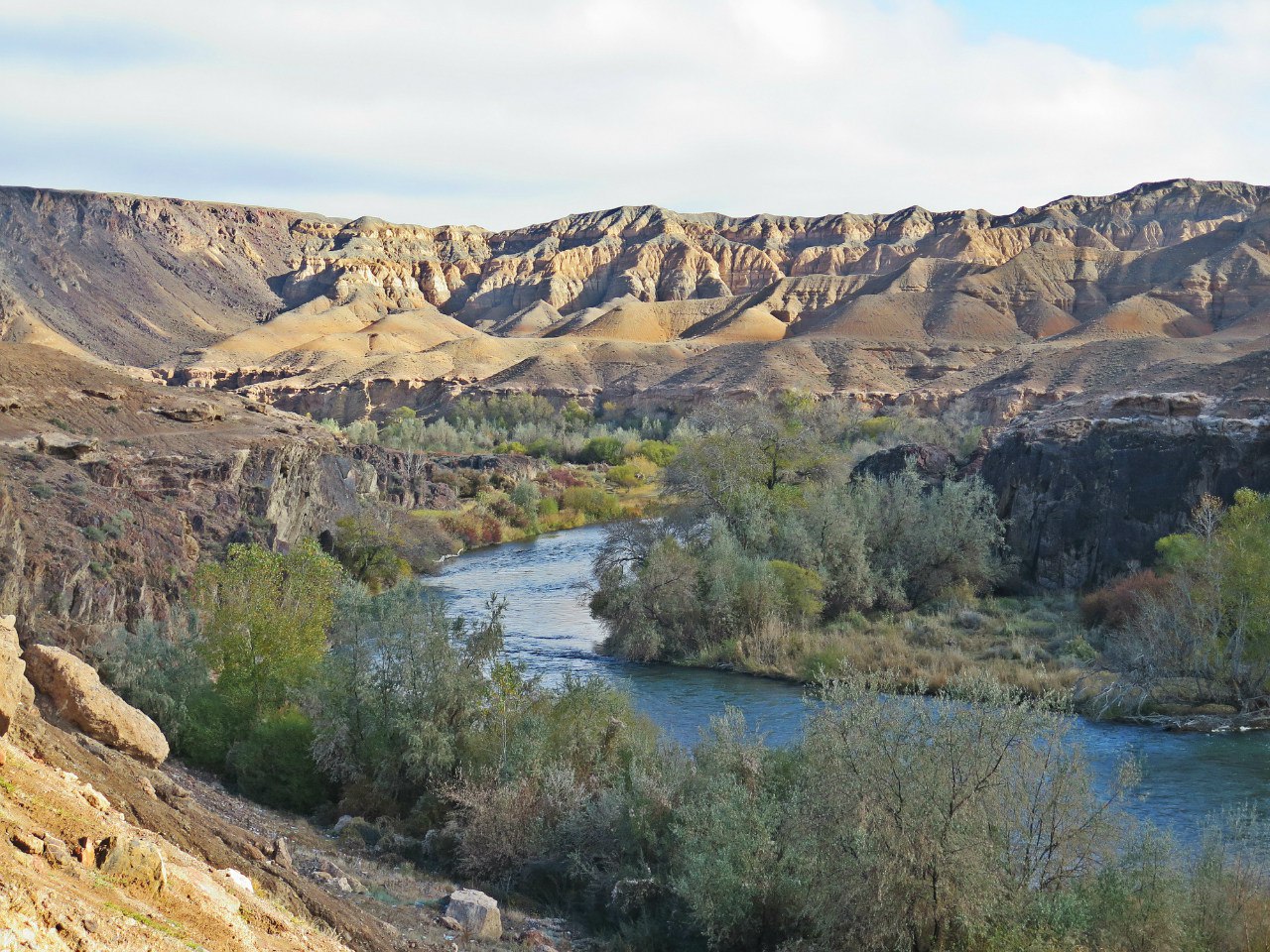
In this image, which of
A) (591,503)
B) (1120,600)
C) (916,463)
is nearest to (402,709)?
(1120,600)

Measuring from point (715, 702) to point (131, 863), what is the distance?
1694cm

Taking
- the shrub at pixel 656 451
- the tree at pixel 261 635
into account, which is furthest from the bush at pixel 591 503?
the tree at pixel 261 635

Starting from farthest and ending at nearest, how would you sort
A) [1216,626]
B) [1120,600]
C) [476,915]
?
[1120,600]
[1216,626]
[476,915]

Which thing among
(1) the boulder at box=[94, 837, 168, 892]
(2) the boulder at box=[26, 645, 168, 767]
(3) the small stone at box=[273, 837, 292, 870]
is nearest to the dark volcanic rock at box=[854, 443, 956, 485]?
(2) the boulder at box=[26, 645, 168, 767]

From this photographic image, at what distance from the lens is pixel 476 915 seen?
10.9 meters

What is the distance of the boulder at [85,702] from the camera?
36.4 feet

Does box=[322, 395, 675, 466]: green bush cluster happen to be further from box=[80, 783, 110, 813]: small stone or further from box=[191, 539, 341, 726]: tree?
box=[80, 783, 110, 813]: small stone

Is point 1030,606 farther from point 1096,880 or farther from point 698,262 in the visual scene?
point 698,262

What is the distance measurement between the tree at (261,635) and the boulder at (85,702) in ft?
15.1

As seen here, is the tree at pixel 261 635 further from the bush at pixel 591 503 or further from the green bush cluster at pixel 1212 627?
the bush at pixel 591 503

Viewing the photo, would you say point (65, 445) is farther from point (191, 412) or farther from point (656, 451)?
point (656, 451)

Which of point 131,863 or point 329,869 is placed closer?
point 131,863

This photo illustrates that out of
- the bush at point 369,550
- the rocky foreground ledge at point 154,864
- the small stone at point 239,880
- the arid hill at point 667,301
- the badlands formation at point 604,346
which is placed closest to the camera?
the rocky foreground ledge at point 154,864

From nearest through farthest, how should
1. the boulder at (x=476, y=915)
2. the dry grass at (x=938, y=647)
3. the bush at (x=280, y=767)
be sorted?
the boulder at (x=476, y=915), the bush at (x=280, y=767), the dry grass at (x=938, y=647)
